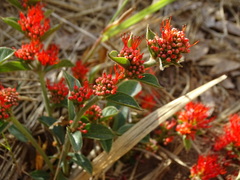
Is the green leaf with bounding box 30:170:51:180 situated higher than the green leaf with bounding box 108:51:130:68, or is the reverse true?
the green leaf with bounding box 108:51:130:68

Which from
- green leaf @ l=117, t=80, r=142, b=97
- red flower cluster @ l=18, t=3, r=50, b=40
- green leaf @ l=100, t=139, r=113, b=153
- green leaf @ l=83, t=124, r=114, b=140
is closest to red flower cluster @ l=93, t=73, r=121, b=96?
green leaf @ l=83, t=124, r=114, b=140

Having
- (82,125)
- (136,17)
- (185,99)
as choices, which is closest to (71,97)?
(82,125)

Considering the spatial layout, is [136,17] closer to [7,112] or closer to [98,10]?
[98,10]

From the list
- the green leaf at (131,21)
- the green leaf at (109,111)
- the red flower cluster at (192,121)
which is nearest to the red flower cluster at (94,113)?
the green leaf at (109,111)

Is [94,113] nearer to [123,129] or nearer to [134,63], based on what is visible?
[123,129]

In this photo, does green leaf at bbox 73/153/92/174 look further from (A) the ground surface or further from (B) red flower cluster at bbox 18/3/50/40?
(B) red flower cluster at bbox 18/3/50/40

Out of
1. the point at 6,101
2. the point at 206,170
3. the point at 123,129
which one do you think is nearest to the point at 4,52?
the point at 6,101

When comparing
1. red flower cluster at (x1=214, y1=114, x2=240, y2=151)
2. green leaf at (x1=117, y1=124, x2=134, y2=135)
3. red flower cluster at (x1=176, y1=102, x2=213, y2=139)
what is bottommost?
red flower cluster at (x1=214, y1=114, x2=240, y2=151)
